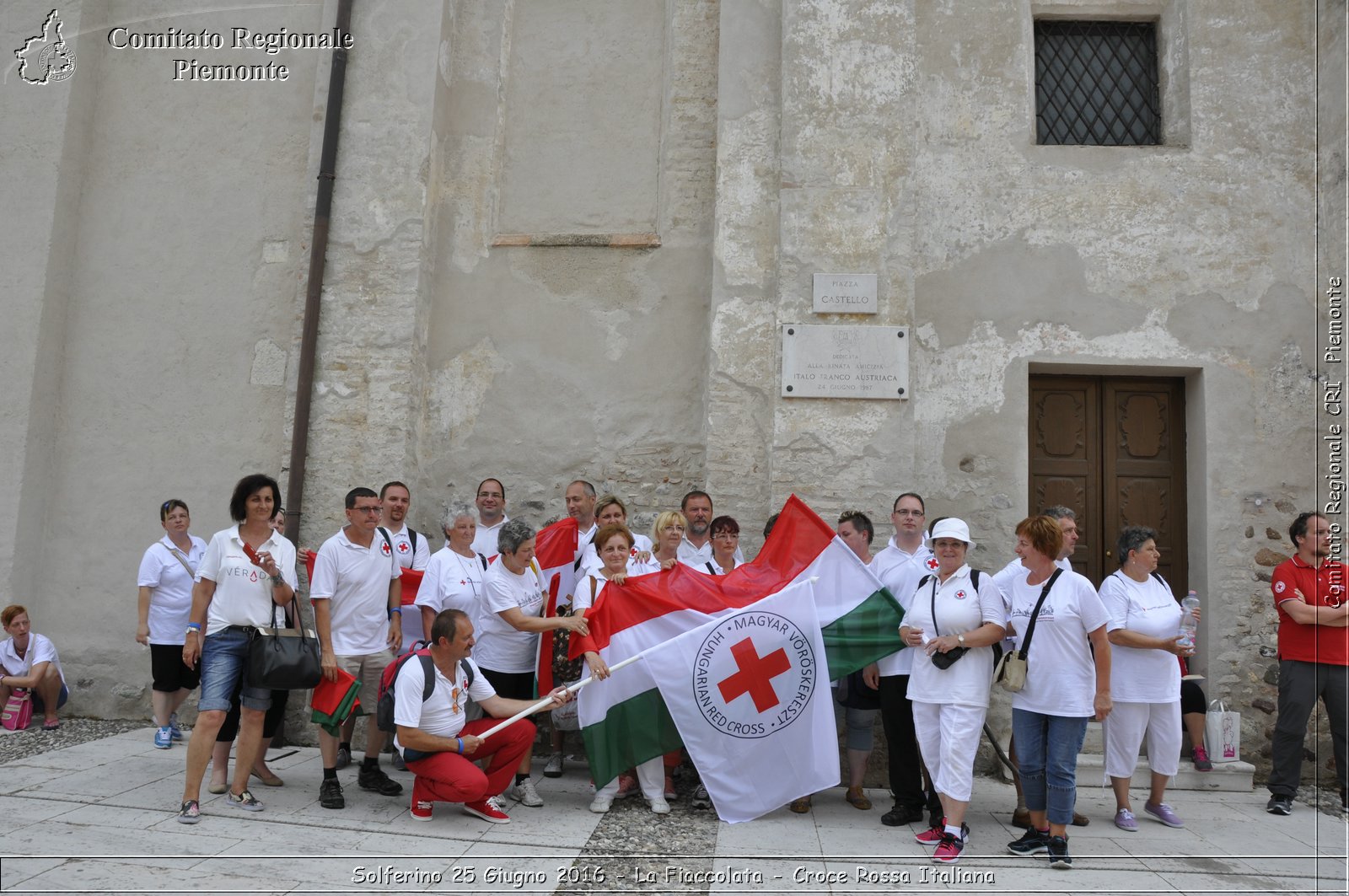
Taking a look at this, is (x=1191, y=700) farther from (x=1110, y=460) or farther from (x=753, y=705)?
(x=753, y=705)

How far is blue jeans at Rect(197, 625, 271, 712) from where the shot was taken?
5.29 m

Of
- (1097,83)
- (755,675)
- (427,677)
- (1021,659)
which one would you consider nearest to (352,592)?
(427,677)

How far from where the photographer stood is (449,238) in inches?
330

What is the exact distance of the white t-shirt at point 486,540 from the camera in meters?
6.85

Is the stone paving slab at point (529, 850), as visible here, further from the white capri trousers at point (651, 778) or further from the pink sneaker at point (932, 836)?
the white capri trousers at point (651, 778)

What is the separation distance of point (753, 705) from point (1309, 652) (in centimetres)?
348

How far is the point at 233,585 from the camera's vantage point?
5.30 meters

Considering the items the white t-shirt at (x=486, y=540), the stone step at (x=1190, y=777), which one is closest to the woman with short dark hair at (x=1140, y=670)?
the stone step at (x=1190, y=777)

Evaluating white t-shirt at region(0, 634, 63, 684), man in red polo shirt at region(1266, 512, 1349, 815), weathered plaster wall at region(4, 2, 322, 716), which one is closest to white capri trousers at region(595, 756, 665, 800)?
man in red polo shirt at region(1266, 512, 1349, 815)

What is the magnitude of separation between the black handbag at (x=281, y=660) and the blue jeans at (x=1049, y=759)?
3.67 m

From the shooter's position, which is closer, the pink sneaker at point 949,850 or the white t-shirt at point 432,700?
the pink sneaker at point 949,850

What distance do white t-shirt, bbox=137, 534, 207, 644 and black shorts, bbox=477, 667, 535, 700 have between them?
2.47m

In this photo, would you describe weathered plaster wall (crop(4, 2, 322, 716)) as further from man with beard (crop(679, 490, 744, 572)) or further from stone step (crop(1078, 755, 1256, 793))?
stone step (crop(1078, 755, 1256, 793))

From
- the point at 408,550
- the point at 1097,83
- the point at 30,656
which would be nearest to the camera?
the point at 408,550
